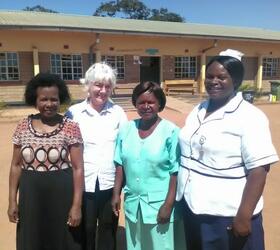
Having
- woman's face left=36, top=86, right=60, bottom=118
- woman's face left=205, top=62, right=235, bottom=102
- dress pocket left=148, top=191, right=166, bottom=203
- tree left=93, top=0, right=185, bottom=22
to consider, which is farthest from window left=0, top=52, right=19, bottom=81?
tree left=93, top=0, right=185, bottom=22

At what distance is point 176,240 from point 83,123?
1138 millimetres

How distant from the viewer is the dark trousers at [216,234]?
2127 millimetres

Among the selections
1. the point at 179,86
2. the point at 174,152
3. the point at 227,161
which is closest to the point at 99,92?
the point at 174,152

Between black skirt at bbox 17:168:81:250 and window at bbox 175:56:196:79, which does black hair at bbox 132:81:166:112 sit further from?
window at bbox 175:56:196:79

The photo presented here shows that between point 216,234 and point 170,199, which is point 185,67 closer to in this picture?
point 170,199

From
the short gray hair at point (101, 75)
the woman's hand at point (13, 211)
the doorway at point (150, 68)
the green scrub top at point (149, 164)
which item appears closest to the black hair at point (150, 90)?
the green scrub top at point (149, 164)

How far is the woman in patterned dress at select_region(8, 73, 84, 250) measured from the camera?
7.98 ft

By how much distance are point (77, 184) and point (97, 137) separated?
41cm

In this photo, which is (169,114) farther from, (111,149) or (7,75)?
(111,149)

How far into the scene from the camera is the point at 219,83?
2.13m

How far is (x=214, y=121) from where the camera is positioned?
214 cm

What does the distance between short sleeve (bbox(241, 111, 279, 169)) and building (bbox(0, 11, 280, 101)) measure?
10.9m

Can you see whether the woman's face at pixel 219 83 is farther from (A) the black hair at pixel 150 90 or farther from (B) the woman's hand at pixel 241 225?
(B) the woman's hand at pixel 241 225

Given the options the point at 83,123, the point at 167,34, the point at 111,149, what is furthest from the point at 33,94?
the point at 167,34
